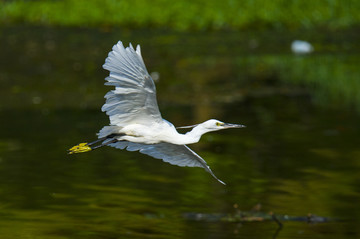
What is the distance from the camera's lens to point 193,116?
1438cm

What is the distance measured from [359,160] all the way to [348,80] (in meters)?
5.54

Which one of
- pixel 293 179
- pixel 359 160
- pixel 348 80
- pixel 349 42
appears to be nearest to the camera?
pixel 293 179

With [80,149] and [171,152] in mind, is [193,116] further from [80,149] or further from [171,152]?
[80,149]

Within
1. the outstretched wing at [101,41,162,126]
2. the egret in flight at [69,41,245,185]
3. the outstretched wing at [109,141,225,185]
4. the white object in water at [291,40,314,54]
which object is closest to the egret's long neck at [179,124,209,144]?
the egret in flight at [69,41,245,185]

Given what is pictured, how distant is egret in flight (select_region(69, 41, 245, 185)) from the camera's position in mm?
6152

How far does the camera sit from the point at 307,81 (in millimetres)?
17297

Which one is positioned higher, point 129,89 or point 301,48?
point 301,48

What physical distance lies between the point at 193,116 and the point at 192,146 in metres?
1.60

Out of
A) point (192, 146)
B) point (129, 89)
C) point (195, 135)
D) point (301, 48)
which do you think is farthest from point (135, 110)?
point (301, 48)

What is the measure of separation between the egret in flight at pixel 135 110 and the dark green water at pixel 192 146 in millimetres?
2679

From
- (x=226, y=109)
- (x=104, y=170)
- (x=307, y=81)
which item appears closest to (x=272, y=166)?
(x=104, y=170)

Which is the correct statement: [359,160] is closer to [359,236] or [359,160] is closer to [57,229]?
[359,236]

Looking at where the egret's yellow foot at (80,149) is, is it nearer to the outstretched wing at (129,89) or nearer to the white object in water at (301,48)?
the outstretched wing at (129,89)

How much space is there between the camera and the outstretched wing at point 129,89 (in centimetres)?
613
